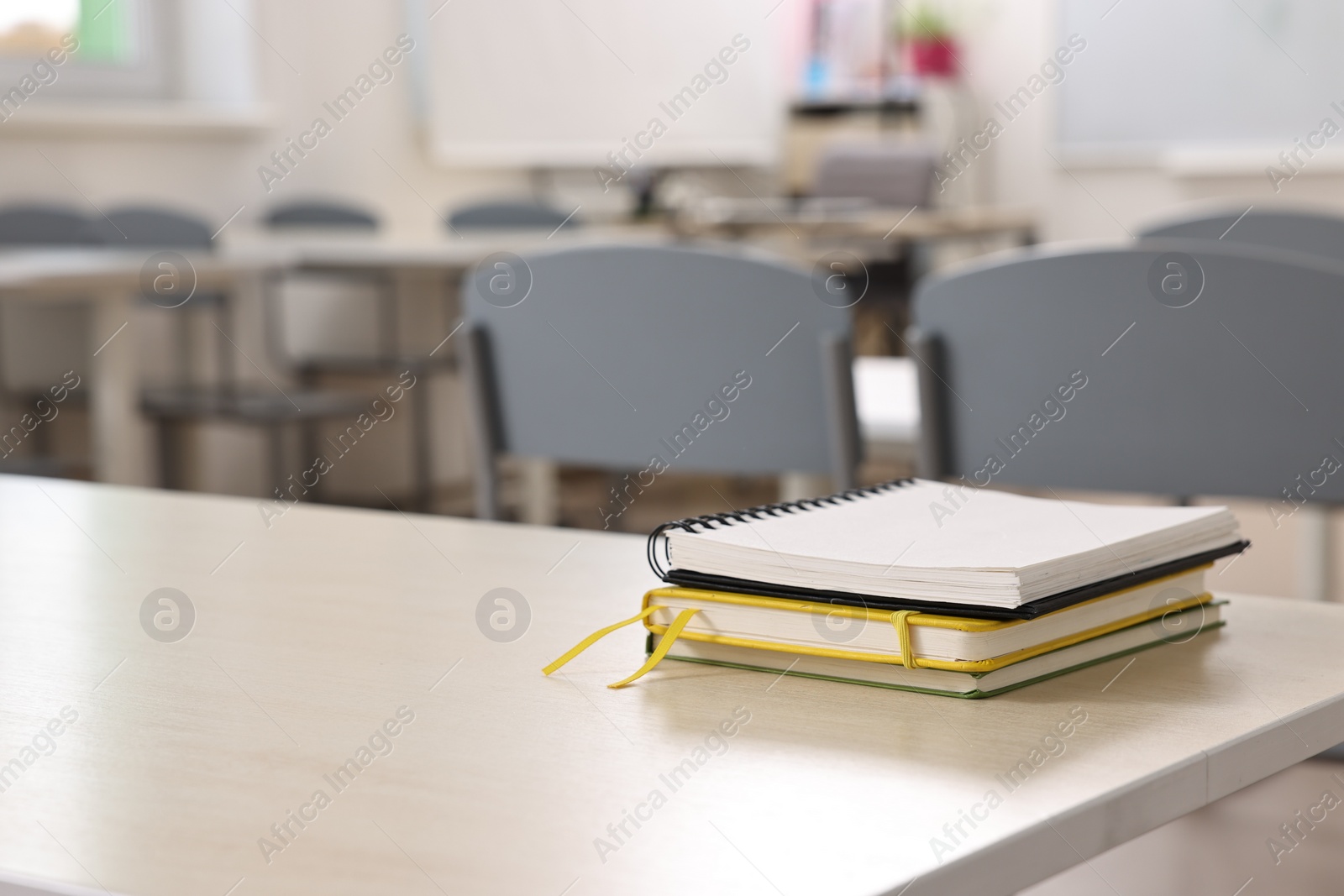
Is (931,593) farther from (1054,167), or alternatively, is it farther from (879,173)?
(1054,167)

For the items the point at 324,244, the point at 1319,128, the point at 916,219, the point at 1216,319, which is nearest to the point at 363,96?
the point at 324,244

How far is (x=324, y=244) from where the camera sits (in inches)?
165

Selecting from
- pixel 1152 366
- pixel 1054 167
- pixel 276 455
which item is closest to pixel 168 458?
pixel 276 455

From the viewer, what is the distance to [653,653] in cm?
65

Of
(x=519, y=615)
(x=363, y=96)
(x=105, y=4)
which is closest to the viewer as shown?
(x=519, y=615)

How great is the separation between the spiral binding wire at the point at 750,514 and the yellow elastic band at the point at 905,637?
103mm

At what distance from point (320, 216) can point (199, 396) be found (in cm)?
129

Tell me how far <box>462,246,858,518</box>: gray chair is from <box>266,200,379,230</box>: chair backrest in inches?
141

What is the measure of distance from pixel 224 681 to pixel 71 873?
0.20 meters

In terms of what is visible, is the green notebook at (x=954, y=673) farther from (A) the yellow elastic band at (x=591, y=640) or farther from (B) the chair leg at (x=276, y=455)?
(B) the chair leg at (x=276, y=455)

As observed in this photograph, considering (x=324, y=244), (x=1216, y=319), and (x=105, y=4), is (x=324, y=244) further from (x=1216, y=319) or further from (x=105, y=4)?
(x=1216, y=319)

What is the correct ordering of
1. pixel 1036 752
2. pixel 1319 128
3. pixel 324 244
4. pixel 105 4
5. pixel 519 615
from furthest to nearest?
1. pixel 1319 128
2. pixel 105 4
3. pixel 324 244
4. pixel 519 615
5. pixel 1036 752

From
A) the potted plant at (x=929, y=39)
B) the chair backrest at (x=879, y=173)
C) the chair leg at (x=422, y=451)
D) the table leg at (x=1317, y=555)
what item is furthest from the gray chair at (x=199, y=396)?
the potted plant at (x=929, y=39)

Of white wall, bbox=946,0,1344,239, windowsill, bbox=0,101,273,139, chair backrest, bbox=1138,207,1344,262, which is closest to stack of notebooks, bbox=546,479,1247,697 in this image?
chair backrest, bbox=1138,207,1344,262
